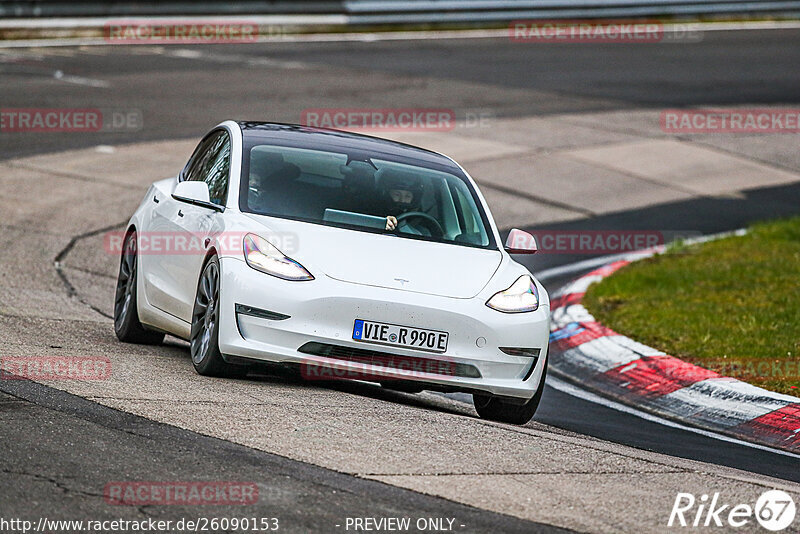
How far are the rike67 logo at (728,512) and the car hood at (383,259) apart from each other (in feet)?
7.08

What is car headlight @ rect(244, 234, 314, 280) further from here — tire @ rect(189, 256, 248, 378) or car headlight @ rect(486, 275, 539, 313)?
car headlight @ rect(486, 275, 539, 313)

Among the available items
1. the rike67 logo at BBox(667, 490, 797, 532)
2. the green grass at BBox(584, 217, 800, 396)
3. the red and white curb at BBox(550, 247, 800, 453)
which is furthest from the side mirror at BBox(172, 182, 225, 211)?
the green grass at BBox(584, 217, 800, 396)

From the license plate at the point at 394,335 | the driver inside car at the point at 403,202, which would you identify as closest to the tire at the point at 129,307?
the driver inside car at the point at 403,202

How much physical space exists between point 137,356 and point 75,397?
173 centimetres

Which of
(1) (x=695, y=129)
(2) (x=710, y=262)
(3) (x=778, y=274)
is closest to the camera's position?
(3) (x=778, y=274)

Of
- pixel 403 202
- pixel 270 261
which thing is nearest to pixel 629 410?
pixel 403 202

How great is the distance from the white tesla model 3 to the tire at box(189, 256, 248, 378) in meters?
0.01

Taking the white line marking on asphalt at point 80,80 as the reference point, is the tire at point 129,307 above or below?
above

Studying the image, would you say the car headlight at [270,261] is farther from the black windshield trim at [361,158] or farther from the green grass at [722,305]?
the green grass at [722,305]

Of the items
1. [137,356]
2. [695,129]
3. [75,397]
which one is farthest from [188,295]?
[695,129]

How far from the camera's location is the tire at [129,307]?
9086mm

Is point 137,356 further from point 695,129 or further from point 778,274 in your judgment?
point 695,129

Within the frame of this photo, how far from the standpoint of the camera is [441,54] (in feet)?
94.2

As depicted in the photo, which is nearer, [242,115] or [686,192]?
[686,192]
